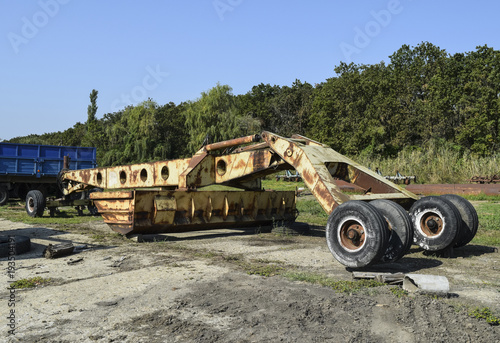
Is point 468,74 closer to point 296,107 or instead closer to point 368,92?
point 368,92

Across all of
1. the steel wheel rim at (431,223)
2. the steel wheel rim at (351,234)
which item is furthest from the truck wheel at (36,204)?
the steel wheel rim at (431,223)

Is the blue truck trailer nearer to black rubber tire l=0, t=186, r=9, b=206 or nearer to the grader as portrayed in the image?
black rubber tire l=0, t=186, r=9, b=206

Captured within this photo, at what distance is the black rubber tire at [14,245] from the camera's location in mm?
6758

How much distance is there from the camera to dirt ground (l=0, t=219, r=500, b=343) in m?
3.40

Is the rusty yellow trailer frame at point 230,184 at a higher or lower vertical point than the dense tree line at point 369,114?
lower

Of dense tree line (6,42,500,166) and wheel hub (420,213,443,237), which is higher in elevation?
dense tree line (6,42,500,166)

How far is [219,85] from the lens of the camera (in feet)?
160

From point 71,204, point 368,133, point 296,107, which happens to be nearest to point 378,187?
point 71,204

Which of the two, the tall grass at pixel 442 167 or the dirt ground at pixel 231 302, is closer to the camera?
the dirt ground at pixel 231 302

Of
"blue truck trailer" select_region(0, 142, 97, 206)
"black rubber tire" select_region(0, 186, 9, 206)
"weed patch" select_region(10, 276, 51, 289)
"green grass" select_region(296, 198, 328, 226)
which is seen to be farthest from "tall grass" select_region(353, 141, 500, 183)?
"weed patch" select_region(10, 276, 51, 289)

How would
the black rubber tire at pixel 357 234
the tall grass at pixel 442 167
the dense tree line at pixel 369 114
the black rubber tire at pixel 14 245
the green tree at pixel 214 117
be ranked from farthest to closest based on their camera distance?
the green tree at pixel 214 117 < the dense tree line at pixel 369 114 < the tall grass at pixel 442 167 < the black rubber tire at pixel 14 245 < the black rubber tire at pixel 357 234

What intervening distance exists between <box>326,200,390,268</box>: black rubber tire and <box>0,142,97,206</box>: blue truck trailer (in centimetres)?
1365

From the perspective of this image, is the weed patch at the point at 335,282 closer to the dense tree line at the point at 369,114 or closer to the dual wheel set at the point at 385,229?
the dual wheel set at the point at 385,229

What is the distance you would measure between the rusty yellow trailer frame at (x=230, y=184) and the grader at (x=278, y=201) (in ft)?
0.05
